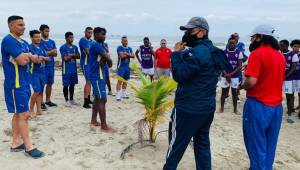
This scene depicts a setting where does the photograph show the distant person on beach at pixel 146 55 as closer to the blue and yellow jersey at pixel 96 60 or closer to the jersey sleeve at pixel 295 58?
the jersey sleeve at pixel 295 58

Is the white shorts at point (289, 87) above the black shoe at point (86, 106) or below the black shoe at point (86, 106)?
above

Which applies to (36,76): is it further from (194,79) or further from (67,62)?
(194,79)

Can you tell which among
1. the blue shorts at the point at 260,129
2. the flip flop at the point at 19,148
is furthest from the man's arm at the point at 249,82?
the flip flop at the point at 19,148

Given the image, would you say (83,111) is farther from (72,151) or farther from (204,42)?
(204,42)

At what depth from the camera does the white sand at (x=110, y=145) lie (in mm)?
5551

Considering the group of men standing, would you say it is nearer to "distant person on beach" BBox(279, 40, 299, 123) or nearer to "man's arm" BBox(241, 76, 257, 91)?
"man's arm" BBox(241, 76, 257, 91)

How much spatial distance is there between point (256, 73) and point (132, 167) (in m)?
2.24

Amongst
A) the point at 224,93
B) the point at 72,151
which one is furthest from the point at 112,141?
the point at 224,93

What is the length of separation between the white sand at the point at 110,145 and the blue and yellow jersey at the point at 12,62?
1159 millimetres

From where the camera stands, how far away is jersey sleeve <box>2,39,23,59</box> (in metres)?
5.29

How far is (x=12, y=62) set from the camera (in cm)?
542

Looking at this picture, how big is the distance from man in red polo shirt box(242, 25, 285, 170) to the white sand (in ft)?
3.16

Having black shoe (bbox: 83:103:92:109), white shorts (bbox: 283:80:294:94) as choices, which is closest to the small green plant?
black shoe (bbox: 83:103:92:109)

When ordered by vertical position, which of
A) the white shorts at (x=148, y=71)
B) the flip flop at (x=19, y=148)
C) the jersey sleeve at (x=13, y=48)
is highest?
the jersey sleeve at (x=13, y=48)
